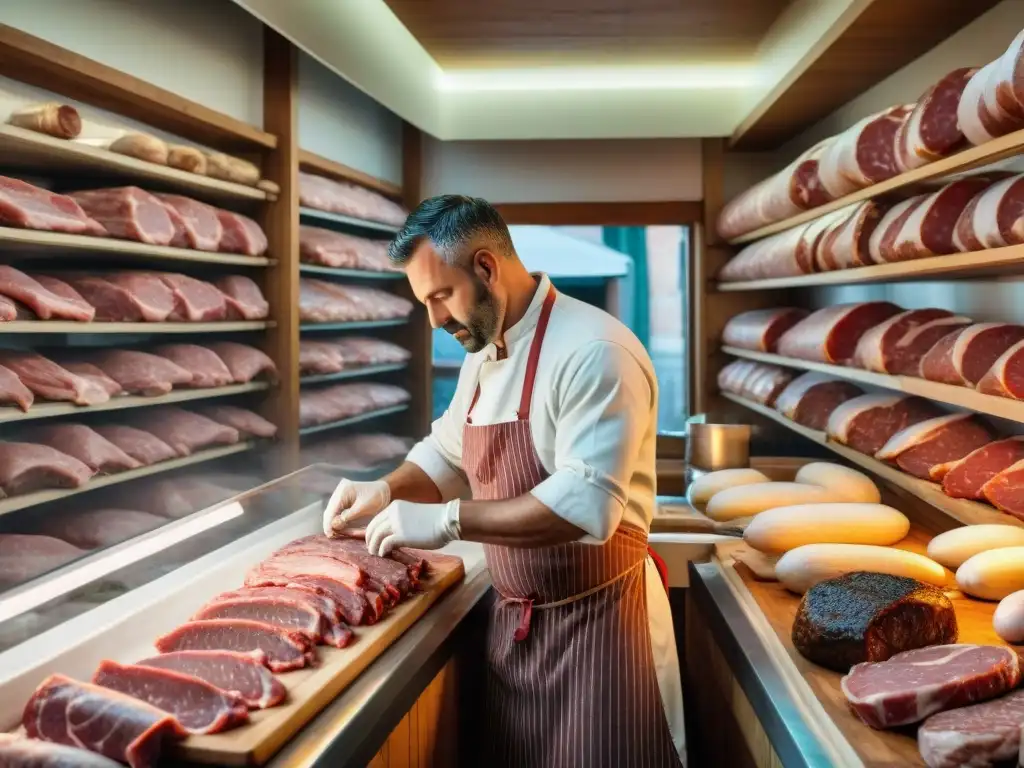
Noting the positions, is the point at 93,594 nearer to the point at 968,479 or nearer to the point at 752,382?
the point at 968,479

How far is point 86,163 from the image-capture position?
301 cm

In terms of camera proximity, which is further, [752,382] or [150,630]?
[752,382]

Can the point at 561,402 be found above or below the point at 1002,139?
below

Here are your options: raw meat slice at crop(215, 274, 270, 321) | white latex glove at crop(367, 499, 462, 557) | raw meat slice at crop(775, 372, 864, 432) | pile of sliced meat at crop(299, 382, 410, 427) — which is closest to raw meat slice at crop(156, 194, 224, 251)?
raw meat slice at crop(215, 274, 270, 321)

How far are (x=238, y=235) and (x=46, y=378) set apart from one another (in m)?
1.24

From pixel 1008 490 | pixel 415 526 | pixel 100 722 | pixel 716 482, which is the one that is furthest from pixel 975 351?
pixel 100 722

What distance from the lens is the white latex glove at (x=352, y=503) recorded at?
250cm

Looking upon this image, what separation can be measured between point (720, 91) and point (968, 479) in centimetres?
344

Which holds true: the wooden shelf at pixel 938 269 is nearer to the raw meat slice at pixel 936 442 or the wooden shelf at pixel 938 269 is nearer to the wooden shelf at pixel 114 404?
the raw meat slice at pixel 936 442

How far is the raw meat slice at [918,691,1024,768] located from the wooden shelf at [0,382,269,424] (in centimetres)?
225

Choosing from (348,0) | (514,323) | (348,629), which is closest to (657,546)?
(514,323)

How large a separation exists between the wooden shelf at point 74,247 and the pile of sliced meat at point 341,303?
0.87 m

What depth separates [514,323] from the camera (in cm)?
236

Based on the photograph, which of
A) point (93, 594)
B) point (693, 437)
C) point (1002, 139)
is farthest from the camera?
point (693, 437)
